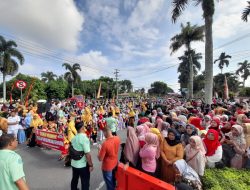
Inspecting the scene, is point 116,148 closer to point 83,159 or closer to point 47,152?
point 83,159

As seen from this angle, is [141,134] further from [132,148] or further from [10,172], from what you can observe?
[10,172]

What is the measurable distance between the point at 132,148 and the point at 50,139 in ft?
16.6

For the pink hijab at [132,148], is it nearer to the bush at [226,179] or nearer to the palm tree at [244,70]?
the bush at [226,179]

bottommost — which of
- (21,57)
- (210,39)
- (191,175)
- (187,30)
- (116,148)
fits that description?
(191,175)

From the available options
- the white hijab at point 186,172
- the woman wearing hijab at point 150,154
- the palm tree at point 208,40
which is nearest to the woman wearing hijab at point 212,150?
the white hijab at point 186,172

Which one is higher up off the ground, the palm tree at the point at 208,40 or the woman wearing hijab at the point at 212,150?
the palm tree at the point at 208,40

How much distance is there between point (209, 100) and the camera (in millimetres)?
14312

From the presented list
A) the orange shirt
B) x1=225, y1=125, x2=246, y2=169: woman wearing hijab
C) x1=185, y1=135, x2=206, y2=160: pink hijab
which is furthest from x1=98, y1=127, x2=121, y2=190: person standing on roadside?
x1=225, y1=125, x2=246, y2=169: woman wearing hijab

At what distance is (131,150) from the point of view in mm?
4406

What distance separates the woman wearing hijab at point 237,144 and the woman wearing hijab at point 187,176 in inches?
69.1

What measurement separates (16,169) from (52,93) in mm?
63272

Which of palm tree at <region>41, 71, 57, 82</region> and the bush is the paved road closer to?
the bush

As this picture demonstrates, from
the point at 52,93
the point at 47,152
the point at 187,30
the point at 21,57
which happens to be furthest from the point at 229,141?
the point at 52,93

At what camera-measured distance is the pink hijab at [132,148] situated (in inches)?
171
